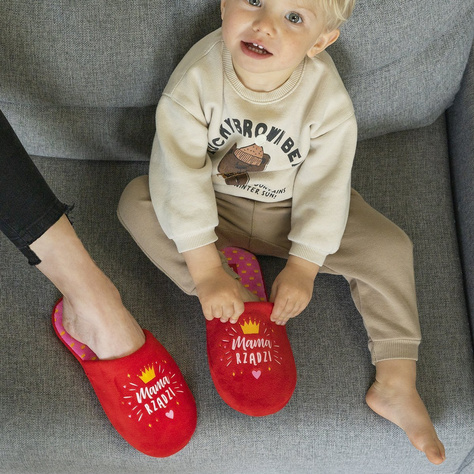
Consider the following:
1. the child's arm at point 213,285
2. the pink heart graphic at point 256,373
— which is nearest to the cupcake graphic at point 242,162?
the child's arm at point 213,285

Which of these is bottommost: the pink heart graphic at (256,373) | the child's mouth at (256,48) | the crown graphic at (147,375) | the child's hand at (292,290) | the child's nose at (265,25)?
the pink heart graphic at (256,373)

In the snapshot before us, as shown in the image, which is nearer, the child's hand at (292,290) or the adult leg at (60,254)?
the adult leg at (60,254)

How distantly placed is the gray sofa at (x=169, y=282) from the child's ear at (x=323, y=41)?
5.6 inches

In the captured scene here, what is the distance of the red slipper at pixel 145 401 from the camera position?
1.06 metres

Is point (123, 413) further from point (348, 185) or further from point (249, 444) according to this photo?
point (348, 185)

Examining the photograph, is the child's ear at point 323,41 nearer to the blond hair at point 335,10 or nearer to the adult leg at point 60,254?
the blond hair at point 335,10

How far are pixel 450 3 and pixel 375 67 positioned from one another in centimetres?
19

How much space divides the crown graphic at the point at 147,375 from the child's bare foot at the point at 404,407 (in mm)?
414

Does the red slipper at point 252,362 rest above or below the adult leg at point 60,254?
below

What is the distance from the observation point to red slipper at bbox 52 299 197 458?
106 cm

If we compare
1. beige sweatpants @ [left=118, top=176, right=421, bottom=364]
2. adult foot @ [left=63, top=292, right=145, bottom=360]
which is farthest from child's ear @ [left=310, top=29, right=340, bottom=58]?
adult foot @ [left=63, top=292, right=145, bottom=360]

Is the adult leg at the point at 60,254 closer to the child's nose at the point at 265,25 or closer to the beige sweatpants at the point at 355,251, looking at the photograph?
the beige sweatpants at the point at 355,251

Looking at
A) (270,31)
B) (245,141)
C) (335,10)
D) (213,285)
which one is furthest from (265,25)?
(213,285)

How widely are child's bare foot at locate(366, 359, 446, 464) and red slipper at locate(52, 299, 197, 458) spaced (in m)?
0.35
